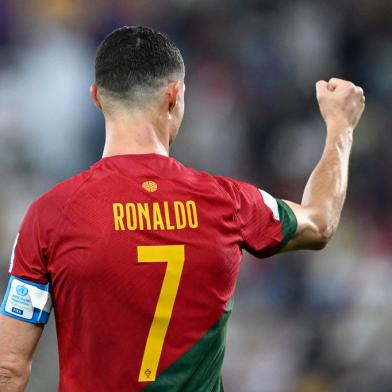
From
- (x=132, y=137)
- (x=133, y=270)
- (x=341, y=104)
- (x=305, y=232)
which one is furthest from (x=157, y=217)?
(x=341, y=104)

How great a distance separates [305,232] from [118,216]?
59cm

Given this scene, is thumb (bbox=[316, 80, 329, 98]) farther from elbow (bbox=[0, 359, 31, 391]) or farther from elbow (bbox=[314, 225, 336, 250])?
elbow (bbox=[0, 359, 31, 391])

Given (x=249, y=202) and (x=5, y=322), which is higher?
(x=249, y=202)

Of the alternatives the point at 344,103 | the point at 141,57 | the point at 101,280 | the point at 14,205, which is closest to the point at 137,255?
the point at 101,280

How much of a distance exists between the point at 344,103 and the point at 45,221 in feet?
3.71

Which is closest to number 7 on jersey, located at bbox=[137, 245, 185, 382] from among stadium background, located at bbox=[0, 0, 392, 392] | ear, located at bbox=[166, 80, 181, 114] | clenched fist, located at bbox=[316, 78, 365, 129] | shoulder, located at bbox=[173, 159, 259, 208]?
shoulder, located at bbox=[173, 159, 259, 208]

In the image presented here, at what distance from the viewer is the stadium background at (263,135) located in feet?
23.7

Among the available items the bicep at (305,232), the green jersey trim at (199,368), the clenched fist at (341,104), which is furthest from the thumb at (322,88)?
the green jersey trim at (199,368)

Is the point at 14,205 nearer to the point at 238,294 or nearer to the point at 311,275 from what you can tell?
the point at 238,294

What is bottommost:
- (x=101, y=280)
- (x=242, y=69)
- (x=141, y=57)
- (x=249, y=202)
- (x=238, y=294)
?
(x=238, y=294)

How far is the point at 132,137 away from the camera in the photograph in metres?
2.60

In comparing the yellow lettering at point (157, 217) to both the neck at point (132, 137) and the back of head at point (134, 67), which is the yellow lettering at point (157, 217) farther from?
the back of head at point (134, 67)

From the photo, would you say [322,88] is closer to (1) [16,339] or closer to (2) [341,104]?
(2) [341,104]

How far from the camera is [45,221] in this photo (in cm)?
241
